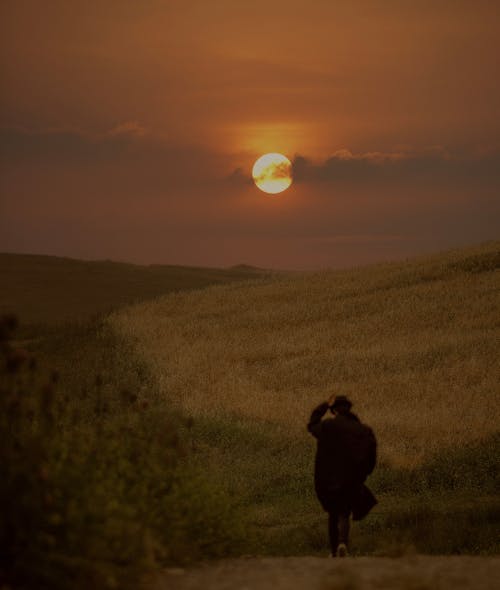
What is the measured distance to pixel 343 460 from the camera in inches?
450

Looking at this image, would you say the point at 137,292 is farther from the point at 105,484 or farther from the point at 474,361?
the point at 105,484

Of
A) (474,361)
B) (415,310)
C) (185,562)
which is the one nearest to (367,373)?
(474,361)

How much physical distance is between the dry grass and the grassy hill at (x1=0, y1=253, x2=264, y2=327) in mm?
9987

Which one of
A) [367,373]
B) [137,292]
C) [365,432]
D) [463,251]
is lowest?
[365,432]

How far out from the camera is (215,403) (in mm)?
25141

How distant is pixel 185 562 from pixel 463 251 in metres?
44.8

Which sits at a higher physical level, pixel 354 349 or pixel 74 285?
pixel 74 285

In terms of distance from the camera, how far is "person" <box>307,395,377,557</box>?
11.4 meters

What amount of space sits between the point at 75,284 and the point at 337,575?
206 ft

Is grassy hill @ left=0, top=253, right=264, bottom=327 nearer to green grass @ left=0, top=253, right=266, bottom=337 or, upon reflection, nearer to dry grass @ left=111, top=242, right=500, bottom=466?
green grass @ left=0, top=253, right=266, bottom=337

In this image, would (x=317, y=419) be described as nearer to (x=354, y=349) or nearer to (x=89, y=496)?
(x=89, y=496)

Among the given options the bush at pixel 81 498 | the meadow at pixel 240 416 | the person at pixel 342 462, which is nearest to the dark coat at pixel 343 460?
the person at pixel 342 462

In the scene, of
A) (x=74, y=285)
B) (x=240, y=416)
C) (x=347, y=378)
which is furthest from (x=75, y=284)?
(x=240, y=416)

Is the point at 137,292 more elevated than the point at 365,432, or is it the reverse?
the point at 137,292
